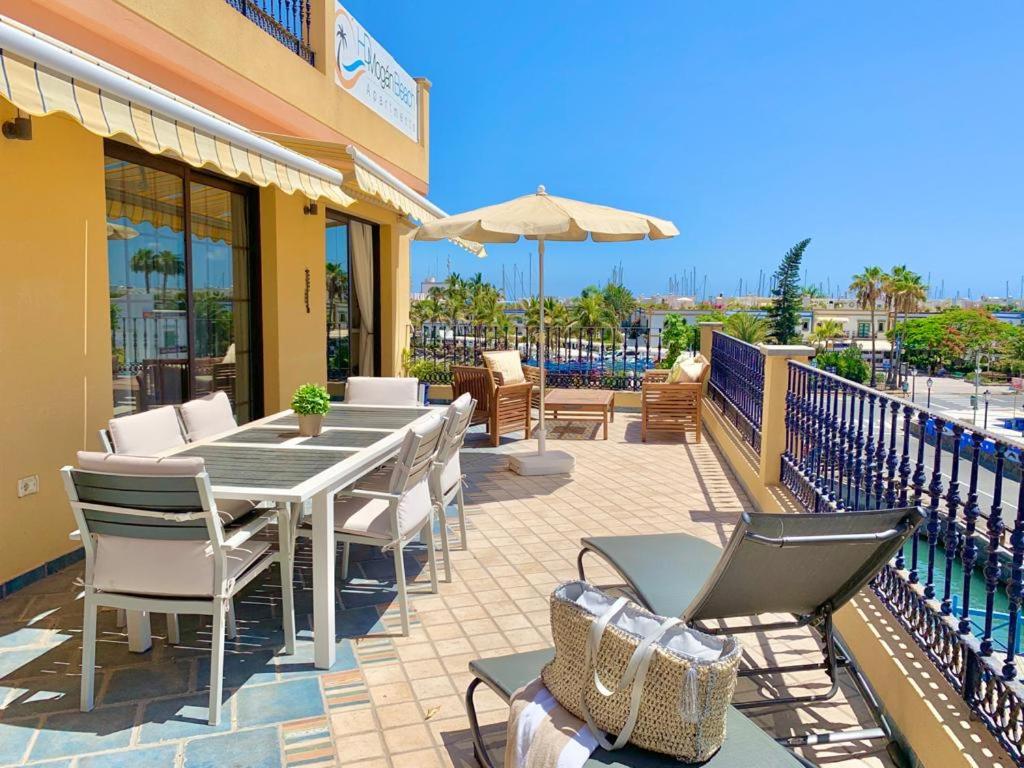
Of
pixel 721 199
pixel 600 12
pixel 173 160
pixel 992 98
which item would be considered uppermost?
pixel 992 98

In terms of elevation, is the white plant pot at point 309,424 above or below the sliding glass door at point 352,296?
below

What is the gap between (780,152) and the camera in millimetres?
111688

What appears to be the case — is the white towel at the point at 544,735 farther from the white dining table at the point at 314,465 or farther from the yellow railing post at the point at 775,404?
the yellow railing post at the point at 775,404

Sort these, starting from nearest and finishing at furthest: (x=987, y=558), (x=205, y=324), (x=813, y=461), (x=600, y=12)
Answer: (x=987, y=558), (x=813, y=461), (x=205, y=324), (x=600, y=12)

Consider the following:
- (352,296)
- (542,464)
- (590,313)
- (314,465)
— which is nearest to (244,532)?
(314,465)

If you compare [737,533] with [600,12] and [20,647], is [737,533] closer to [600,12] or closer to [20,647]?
[20,647]

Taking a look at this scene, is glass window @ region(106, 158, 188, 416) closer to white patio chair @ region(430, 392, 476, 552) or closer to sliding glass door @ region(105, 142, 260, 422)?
sliding glass door @ region(105, 142, 260, 422)

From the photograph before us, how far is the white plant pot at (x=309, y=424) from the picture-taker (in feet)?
14.5

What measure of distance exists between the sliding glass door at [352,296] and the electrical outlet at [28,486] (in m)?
5.15

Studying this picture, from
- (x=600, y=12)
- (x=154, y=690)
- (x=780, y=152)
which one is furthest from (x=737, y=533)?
(x=780, y=152)

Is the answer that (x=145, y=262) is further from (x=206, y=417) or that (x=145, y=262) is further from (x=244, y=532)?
(x=244, y=532)

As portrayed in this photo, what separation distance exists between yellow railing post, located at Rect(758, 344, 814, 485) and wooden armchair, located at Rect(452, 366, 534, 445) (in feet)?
11.7

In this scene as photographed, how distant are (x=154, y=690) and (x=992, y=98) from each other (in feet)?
481

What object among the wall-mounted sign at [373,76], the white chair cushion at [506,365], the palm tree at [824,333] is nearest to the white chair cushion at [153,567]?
the white chair cushion at [506,365]
